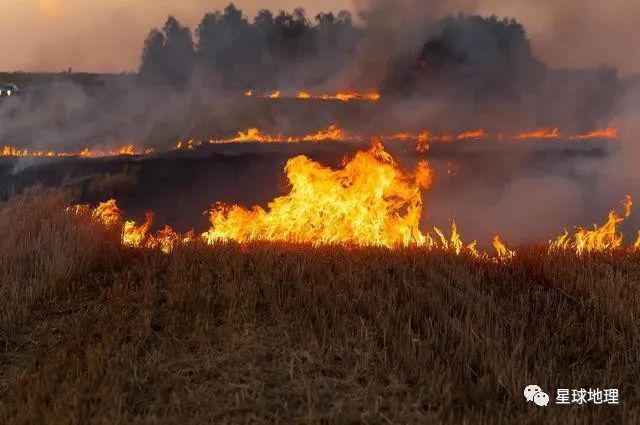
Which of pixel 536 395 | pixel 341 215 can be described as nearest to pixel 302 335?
pixel 536 395

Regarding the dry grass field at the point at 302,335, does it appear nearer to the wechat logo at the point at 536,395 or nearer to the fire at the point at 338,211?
the wechat logo at the point at 536,395

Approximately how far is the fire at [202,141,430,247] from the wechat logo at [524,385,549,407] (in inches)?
178

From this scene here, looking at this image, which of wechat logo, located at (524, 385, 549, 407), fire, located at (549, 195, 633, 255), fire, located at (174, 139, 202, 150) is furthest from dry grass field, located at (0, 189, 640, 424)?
fire, located at (174, 139, 202, 150)

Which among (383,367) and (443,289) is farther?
(443,289)

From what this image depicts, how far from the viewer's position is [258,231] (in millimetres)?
8516

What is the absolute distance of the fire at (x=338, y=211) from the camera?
8.32m

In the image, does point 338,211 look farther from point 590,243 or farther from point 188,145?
point 188,145

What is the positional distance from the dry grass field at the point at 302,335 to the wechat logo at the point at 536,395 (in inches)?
2.3

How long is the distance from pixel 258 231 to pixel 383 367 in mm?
4978

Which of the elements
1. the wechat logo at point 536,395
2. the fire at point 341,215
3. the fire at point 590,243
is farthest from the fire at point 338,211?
the wechat logo at point 536,395

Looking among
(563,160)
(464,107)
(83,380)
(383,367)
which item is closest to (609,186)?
(563,160)

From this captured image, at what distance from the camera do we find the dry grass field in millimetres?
3369

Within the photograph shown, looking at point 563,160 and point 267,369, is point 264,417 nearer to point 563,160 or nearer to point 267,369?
point 267,369

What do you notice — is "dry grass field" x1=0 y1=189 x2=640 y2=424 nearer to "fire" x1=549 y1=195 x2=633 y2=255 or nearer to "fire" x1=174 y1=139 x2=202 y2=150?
"fire" x1=549 y1=195 x2=633 y2=255
